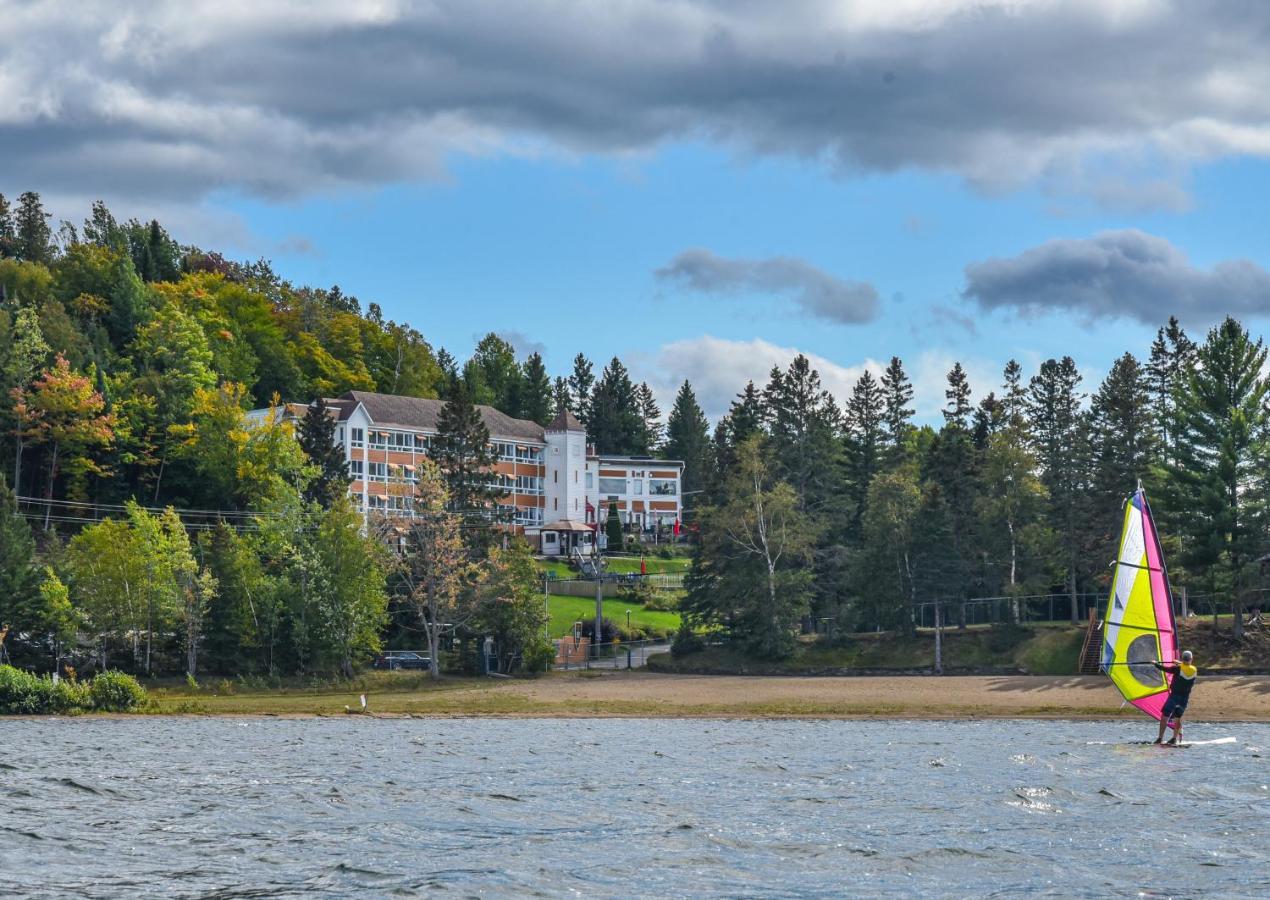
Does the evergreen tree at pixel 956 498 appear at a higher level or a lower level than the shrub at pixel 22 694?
higher

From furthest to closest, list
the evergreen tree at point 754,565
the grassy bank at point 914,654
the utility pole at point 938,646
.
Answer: the evergreen tree at point 754,565 → the utility pole at point 938,646 → the grassy bank at point 914,654

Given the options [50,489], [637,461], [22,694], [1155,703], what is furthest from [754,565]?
[637,461]

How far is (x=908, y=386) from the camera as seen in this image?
445 ft

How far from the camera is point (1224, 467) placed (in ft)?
238

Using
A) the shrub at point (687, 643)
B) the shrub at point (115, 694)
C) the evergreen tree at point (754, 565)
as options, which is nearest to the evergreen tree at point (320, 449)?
the shrub at point (687, 643)

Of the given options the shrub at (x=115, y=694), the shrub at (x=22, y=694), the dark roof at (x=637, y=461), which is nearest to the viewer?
the shrub at (x=22, y=694)

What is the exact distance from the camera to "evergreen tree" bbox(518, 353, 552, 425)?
186 m

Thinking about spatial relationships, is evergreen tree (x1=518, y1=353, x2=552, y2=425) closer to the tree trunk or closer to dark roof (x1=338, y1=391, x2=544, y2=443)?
dark roof (x1=338, y1=391, x2=544, y2=443)

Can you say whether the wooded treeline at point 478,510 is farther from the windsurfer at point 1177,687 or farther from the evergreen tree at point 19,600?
the windsurfer at point 1177,687

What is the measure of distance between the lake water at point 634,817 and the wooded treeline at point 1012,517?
2977 centimetres

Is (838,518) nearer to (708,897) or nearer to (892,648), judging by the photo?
(892,648)

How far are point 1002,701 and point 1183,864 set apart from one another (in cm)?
4094

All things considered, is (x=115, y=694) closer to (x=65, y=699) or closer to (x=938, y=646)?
(x=65, y=699)

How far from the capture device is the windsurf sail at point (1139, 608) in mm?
40062
